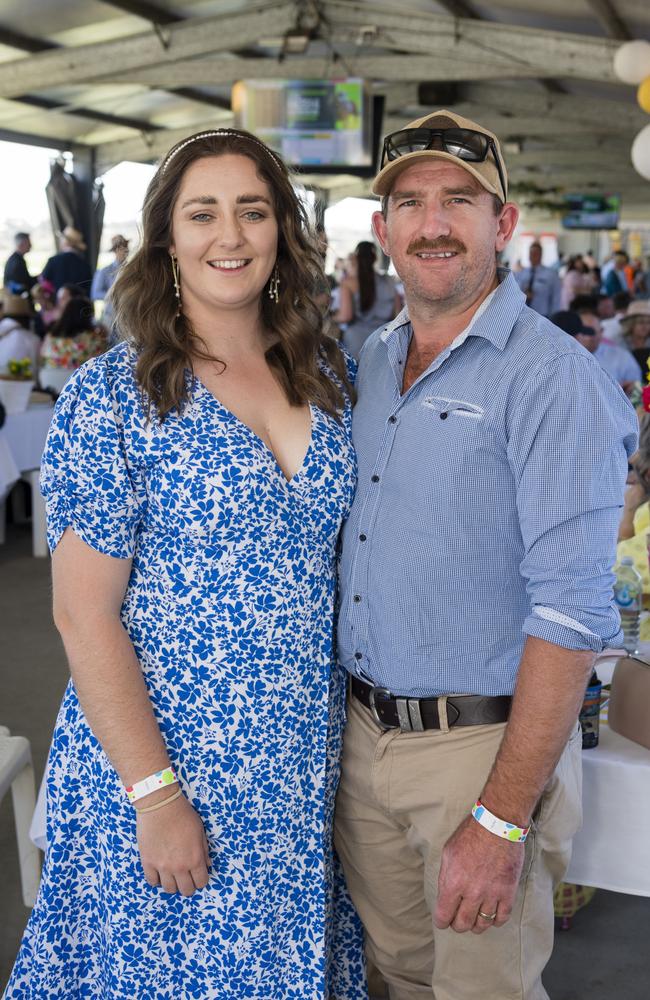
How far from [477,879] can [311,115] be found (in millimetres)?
10761

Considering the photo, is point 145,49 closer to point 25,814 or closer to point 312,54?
point 312,54

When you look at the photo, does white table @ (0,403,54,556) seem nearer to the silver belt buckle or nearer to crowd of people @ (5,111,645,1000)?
crowd of people @ (5,111,645,1000)

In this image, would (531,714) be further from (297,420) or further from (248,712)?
(297,420)

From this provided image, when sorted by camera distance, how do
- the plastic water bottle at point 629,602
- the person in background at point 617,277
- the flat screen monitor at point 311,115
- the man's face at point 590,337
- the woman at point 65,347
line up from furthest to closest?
the person in background at point 617,277 → the flat screen monitor at point 311,115 → the woman at point 65,347 → the man's face at point 590,337 → the plastic water bottle at point 629,602

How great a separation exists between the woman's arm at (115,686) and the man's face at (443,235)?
2.14ft

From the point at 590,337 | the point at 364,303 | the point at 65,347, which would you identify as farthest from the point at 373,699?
the point at 364,303

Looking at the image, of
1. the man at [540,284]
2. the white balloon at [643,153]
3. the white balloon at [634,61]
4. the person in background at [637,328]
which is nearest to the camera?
the person in background at [637,328]

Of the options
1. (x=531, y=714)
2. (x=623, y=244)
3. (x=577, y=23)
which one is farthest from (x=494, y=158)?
(x=623, y=244)

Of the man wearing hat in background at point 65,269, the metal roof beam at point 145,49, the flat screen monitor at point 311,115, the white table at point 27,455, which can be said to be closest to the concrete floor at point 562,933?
the white table at point 27,455

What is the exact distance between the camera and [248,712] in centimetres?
156

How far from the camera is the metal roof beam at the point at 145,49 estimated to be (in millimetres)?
11367

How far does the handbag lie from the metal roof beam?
36.4 ft

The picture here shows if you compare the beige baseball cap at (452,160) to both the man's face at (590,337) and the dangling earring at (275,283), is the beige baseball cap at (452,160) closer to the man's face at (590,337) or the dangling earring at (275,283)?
the dangling earring at (275,283)

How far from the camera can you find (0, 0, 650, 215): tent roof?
10289 millimetres
